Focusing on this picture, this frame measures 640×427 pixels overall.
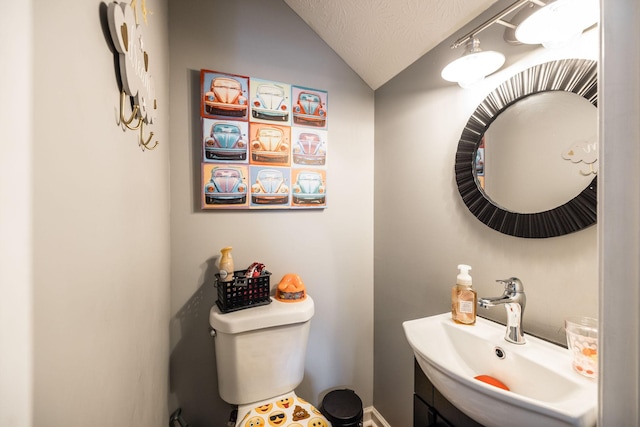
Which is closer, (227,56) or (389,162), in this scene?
(227,56)

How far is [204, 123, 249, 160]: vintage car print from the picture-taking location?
1249mm

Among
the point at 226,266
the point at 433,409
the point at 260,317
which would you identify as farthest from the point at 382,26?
the point at 433,409

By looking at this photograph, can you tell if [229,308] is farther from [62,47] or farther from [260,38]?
[260,38]

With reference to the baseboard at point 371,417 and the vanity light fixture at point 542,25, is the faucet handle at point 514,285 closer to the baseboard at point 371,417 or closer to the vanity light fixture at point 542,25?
the vanity light fixture at point 542,25

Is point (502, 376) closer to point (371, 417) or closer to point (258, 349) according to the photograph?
point (258, 349)

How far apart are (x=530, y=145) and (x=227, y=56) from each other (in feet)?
4.50

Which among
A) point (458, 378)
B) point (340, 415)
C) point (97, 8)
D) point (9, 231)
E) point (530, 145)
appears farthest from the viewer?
point (340, 415)

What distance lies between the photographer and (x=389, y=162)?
148 centimetres

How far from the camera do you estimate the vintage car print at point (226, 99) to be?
125 cm

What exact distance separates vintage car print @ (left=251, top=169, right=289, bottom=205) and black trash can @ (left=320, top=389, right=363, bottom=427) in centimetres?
110

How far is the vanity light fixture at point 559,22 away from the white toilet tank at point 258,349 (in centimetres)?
129

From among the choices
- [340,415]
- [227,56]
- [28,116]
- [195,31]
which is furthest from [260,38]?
[340,415]

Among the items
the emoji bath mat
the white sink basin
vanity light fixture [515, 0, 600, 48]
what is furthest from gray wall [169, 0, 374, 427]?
vanity light fixture [515, 0, 600, 48]

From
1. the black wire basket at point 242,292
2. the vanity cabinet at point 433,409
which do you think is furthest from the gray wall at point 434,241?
the black wire basket at point 242,292
